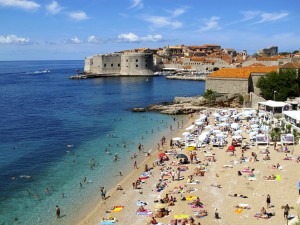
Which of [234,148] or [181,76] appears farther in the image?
[181,76]

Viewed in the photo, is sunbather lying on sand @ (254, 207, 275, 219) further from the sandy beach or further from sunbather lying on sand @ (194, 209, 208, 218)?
sunbather lying on sand @ (194, 209, 208, 218)

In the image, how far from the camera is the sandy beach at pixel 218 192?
1501 centimetres

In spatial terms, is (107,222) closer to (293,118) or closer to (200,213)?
(200,213)

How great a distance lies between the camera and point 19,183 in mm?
20594

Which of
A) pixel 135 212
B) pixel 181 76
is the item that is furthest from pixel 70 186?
pixel 181 76

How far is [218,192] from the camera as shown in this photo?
56.7 feet

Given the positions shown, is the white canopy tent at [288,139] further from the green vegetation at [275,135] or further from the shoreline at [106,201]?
the shoreline at [106,201]

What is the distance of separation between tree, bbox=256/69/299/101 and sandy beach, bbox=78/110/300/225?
13.9 meters

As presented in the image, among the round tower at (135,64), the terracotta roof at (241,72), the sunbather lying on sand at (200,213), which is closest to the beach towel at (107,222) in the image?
the sunbather lying on sand at (200,213)

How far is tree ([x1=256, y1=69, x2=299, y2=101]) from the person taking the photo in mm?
36281

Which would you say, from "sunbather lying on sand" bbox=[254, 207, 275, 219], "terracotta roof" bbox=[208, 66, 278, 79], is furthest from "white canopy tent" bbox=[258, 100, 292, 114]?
"sunbather lying on sand" bbox=[254, 207, 275, 219]

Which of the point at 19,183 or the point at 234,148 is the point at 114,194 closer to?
the point at 19,183

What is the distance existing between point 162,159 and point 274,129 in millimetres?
7993

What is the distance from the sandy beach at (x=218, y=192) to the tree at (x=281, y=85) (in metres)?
13.9
